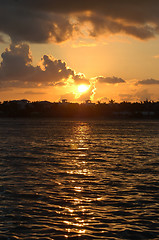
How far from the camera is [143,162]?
37688mm

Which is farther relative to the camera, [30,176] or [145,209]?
[30,176]

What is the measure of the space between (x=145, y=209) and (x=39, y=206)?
5.70 meters

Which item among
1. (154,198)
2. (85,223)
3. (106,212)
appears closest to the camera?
(85,223)

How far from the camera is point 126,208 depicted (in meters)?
19.1

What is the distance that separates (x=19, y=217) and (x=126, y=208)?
5.64 meters

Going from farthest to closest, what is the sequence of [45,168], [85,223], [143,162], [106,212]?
[143,162] → [45,168] → [106,212] → [85,223]

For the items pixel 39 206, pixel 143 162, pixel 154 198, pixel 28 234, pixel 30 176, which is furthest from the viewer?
pixel 143 162

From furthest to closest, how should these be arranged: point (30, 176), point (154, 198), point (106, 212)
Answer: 1. point (30, 176)
2. point (154, 198)
3. point (106, 212)

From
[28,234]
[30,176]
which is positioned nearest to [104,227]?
[28,234]

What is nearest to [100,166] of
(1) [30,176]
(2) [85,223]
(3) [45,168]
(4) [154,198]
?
(3) [45,168]

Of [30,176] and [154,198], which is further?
[30,176]

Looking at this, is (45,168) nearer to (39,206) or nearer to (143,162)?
(143,162)

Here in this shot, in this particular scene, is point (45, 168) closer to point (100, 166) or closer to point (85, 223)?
point (100, 166)

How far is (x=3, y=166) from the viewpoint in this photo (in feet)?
113
